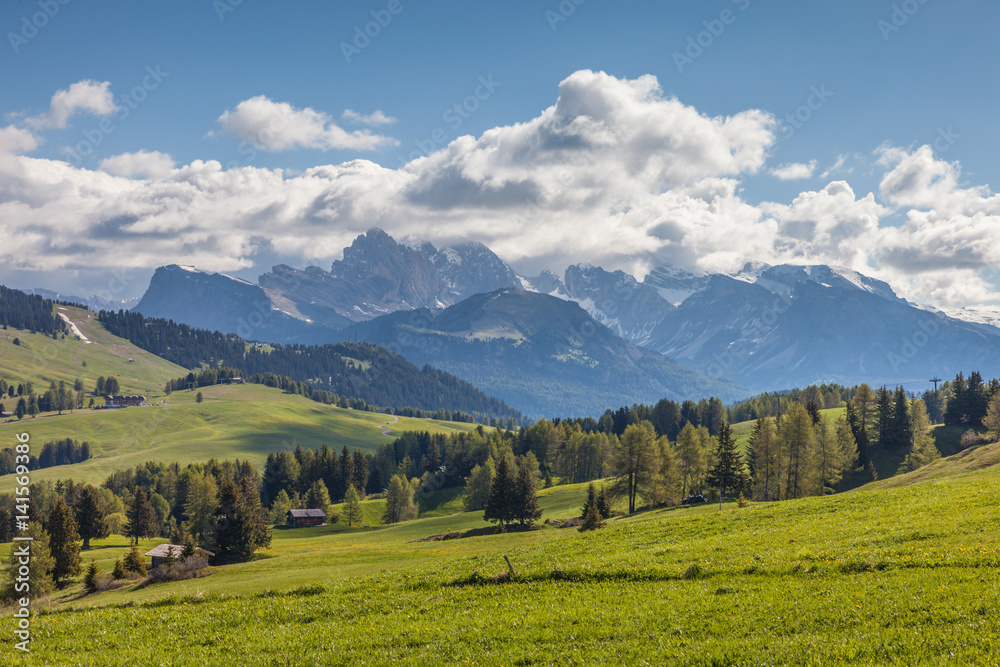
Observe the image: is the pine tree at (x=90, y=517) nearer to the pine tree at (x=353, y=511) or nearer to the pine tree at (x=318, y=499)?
the pine tree at (x=318, y=499)

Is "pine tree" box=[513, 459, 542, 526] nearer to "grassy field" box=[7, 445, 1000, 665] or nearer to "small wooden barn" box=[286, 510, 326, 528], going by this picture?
"small wooden barn" box=[286, 510, 326, 528]

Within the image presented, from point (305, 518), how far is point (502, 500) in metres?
64.4

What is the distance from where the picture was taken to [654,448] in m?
98.0

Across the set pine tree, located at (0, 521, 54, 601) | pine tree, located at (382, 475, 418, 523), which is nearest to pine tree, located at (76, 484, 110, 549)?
pine tree, located at (0, 521, 54, 601)

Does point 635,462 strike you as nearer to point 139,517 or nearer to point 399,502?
point 399,502

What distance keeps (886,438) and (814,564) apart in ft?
401

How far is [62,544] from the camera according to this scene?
259 ft

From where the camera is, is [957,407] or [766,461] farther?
[957,407]

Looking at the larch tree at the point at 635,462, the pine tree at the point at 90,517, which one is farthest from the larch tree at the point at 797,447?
the pine tree at the point at 90,517

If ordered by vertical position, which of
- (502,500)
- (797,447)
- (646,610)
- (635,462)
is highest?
(646,610)

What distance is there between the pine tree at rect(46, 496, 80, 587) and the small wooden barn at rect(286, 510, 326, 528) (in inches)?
2563

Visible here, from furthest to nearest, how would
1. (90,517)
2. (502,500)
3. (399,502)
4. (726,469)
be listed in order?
1. (399,502)
2. (90,517)
3. (502,500)
4. (726,469)

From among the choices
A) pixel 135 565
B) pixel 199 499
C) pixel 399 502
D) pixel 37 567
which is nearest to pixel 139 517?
pixel 199 499

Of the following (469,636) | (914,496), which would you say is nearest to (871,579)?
(469,636)
